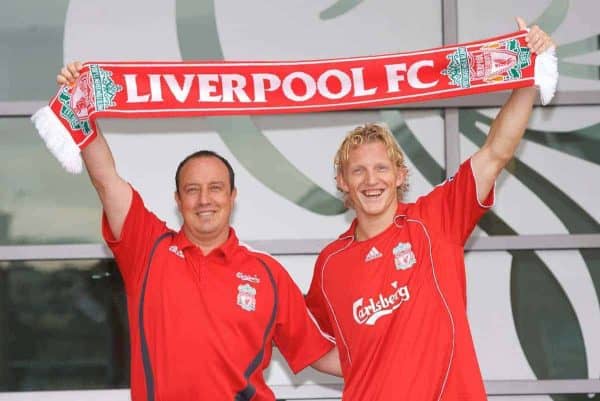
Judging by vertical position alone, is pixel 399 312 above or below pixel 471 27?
below

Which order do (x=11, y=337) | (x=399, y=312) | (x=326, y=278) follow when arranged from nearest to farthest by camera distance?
(x=399, y=312) < (x=326, y=278) < (x=11, y=337)

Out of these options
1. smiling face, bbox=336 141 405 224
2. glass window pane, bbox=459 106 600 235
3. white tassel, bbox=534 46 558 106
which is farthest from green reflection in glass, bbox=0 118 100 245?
white tassel, bbox=534 46 558 106

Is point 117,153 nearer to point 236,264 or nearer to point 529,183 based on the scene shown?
point 236,264

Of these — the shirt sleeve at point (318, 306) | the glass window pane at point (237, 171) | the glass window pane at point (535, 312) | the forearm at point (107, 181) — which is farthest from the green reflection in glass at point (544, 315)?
the forearm at point (107, 181)

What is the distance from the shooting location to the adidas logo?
3.97 m

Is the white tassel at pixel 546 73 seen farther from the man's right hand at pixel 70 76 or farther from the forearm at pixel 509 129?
the man's right hand at pixel 70 76

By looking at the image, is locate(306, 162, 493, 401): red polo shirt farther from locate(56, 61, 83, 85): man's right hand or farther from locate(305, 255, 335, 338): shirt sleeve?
locate(56, 61, 83, 85): man's right hand

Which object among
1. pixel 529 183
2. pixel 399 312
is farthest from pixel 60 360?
pixel 529 183

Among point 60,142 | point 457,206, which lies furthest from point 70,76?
point 457,206

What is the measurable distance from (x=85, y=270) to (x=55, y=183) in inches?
17.9

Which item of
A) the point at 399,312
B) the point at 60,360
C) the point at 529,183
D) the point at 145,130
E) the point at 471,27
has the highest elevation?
the point at 471,27

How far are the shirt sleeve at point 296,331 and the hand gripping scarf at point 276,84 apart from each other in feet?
2.42

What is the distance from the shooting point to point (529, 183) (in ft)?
17.2

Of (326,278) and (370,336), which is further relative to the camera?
(326,278)
